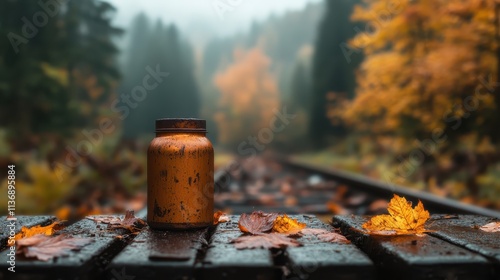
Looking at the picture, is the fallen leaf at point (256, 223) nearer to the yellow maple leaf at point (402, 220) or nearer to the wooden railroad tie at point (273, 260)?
the wooden railroad tie at point (273, 260)

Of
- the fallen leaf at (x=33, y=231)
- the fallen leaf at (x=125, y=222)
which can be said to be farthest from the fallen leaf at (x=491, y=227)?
the fallen leaf at (x=33, y=231)

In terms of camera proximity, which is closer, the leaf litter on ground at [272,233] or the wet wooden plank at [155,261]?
the wet wooden plank at [155,261]

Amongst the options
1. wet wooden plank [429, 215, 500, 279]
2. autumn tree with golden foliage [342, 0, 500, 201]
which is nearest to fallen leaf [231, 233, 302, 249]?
wet wooden plank [429, 215, 500, 279]

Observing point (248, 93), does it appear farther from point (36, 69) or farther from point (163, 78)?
point (36, 69)

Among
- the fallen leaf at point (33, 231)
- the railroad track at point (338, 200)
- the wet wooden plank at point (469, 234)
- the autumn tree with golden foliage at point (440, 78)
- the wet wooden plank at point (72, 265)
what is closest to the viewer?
the wet wooden plank at point (72, 265)

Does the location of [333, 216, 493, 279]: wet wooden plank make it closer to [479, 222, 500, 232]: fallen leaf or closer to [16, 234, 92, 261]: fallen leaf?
[479, 222, 500, 232]: fallen leaf

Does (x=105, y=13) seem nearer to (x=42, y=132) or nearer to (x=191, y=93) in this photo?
(x=42, y=132)
